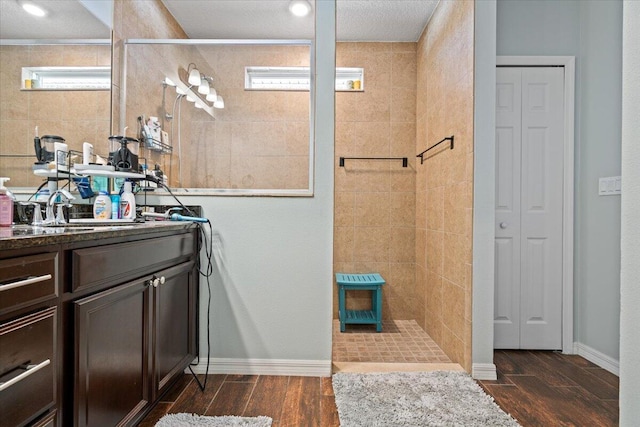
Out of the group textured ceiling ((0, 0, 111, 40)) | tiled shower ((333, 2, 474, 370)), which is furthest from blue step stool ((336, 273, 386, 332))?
textured ceiling ((0, 0, 111, 40))

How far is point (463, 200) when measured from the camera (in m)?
2.23

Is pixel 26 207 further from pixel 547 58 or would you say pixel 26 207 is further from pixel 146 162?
pixel 547 58

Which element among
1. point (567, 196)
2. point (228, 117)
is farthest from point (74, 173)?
point (567, 196)

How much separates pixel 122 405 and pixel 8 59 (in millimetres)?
1511

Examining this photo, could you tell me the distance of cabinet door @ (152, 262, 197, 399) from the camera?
1.58 metres

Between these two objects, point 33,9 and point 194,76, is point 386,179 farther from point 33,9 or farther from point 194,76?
point 33,9

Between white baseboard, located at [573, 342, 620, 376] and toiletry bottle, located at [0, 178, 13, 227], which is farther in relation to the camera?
white baseboard, located at [573, 342, 620, 376]

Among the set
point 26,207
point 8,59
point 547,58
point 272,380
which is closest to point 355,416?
point 272,380

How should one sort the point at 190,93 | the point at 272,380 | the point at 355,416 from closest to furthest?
the point at 355,416 < the point at 272,380 < the point at 190,93

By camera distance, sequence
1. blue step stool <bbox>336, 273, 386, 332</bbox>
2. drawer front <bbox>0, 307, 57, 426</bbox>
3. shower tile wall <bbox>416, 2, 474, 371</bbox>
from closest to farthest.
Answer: drawer front <bbox>0, 307, 57, 426</bbox> < shower tile wall <bbox>416, 2, 474, 371</bbox> < blue step stool <bbox>336, 273, 386, 332</bbox>

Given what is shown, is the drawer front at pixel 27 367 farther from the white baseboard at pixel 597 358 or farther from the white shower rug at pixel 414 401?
the white baseboard at pixel 597 358

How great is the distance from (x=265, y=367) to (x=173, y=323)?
65 centimetres

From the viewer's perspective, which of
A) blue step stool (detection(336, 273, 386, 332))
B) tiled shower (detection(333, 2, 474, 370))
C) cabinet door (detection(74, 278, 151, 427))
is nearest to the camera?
cabinet door (detection(74, 278, 151, 427))

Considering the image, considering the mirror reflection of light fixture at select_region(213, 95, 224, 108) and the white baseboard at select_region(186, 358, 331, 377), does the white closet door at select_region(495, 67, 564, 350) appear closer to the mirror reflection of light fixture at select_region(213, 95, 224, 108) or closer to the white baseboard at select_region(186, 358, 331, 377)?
the white baseboard at select_region(186, 358, 331, 377)
